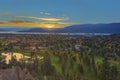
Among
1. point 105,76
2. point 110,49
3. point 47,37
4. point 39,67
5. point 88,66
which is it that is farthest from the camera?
point 47,37

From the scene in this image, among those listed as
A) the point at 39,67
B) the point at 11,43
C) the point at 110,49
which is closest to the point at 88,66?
the point at 39,67

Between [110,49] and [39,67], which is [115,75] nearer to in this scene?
[39,67]

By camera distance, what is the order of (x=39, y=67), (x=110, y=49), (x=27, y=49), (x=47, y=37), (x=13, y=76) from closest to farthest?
(x=13, y=76) < (x=39, y=67) < (x=110, y=49) < (x=27, y=49) < (x=47, y=37)

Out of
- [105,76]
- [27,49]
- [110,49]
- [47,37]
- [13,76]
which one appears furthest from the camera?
[47,37]

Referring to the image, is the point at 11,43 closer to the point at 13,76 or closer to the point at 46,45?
the point at 46,45

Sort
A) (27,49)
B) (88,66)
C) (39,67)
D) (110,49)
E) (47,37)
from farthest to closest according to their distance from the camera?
(47,37)
(27,49)
(110,49)
(39,67)
(88,66)

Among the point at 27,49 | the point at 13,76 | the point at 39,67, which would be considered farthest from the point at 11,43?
the point at 13,76

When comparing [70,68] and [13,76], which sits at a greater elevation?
[13,76]

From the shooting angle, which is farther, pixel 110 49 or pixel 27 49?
pixel 27 49

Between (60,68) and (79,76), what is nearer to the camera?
(79,76)
